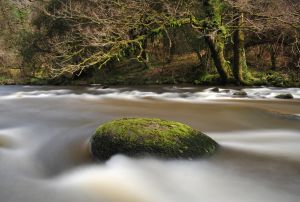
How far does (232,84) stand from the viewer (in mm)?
18062

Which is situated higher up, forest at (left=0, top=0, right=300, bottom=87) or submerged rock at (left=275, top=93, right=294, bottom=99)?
forest at (left=0, top=0, right=300, bottom=87)

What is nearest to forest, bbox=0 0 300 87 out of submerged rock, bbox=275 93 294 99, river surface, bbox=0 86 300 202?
submerged rock, bbox=275 93 294 99

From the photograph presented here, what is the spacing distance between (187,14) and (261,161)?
481 inches

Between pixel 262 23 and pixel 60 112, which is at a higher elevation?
pixel 262 23

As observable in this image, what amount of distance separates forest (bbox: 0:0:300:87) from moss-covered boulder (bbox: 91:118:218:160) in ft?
32.0

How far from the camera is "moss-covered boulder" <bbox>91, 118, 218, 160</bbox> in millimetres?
5676

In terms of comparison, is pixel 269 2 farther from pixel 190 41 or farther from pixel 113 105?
pixel 113 105

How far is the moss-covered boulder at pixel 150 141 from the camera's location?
18.6 feet

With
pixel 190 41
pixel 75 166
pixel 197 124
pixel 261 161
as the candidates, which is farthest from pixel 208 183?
pixel 190 41

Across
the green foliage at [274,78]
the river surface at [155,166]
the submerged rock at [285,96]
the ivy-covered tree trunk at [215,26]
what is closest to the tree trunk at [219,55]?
the ivy-covered tree trunk at [215,26]

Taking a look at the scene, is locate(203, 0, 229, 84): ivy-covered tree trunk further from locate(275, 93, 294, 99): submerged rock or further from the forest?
locate(275, 93, 294, 99): submerged rock

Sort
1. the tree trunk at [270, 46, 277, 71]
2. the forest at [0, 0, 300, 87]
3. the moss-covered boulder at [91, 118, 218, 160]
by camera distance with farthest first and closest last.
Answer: the tree trunk at [270, 46, 277, 71] < the forest at [0, 0, 300, 87] < the moss-covered boulder at [91, 118, 218, 160]

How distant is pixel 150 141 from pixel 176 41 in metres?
18.0

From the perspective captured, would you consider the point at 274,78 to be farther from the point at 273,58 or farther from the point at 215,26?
the point at 215,26
